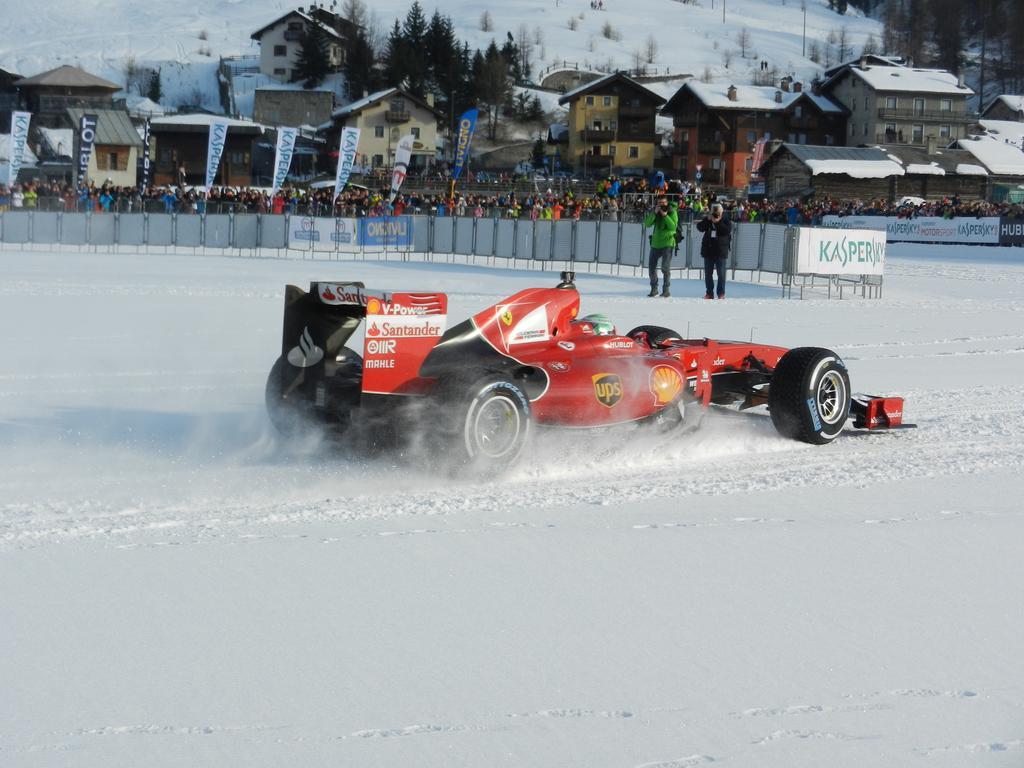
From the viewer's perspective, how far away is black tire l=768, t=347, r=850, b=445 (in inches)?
341

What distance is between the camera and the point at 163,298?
61.0 feet

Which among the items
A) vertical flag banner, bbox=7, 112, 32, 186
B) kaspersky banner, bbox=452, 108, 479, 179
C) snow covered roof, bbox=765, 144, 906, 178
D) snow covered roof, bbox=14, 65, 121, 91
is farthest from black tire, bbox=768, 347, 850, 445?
snow covered roof, bbox=14, 65, 121, 91

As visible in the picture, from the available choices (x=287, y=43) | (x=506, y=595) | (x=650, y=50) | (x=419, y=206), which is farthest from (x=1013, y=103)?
(x=506, y=595)

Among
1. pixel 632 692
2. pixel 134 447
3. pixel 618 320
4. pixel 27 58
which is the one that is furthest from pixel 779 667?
pixel 27 58

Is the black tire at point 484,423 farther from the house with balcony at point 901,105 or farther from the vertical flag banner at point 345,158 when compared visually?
the house with balcony at point 901,105

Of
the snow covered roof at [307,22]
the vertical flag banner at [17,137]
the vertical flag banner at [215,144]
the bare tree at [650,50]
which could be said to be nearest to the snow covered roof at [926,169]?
the vertical flag banner at [215,144]

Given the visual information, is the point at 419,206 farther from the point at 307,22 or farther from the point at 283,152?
the point at 307,22

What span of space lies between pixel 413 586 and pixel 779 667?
1605mm

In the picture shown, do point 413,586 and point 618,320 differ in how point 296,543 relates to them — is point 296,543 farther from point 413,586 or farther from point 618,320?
point 618,320

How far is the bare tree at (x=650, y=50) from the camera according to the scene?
148375 millimetres

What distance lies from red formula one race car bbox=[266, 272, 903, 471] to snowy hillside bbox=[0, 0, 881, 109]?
390 feet

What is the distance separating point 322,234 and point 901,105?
6746 centimetres

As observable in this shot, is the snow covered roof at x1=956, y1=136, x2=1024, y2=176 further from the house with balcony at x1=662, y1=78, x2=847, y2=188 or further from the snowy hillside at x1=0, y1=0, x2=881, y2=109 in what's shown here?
the snowy hillside at x1=0, y1=0, x2=881, y2=109

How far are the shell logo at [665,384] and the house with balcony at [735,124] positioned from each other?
8259cm
